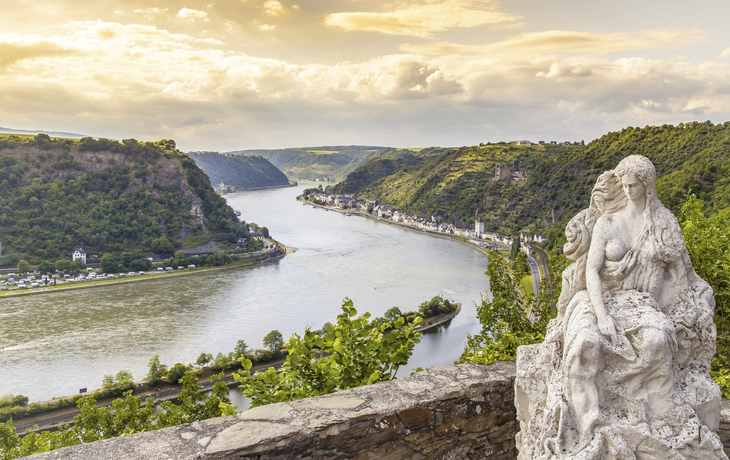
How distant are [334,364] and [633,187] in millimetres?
2084

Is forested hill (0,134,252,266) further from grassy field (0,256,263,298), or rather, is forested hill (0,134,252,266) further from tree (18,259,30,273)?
grassy field (0,256,263,298)

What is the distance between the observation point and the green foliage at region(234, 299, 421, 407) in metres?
3.00

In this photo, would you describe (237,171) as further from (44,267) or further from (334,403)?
(334,403)

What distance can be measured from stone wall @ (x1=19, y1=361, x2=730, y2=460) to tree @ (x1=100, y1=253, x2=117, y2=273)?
48577 millimetres

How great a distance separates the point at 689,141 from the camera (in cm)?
3123

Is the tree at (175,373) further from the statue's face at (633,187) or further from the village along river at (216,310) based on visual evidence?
the statue's face at (633,187)

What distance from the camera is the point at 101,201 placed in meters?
54.9

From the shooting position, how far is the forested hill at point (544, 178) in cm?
2102

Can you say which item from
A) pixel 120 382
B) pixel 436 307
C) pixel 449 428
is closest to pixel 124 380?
pixel 120 382

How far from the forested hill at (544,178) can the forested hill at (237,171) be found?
139 ft

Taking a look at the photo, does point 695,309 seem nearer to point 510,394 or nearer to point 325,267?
point 510,394

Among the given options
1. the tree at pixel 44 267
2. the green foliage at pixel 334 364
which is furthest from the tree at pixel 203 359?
the tree at pixel 44 267

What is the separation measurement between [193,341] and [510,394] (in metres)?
26.1

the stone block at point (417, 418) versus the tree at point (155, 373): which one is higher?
→ the stone block at point (417, 418)
